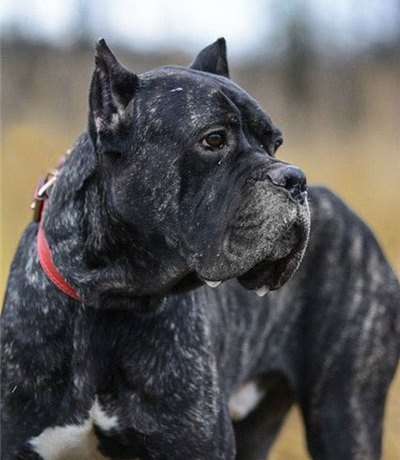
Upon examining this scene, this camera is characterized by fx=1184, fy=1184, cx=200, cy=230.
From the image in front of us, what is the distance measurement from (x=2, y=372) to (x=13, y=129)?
9519 mm

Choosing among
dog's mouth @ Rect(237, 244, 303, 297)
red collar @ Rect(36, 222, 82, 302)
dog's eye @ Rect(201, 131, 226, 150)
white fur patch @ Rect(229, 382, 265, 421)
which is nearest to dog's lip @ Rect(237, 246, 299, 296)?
dog's mouth @ Rect(237, 244, 303, 297)

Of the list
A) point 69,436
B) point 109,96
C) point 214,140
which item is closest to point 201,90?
point 214,140

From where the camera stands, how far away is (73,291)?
12.4 feet

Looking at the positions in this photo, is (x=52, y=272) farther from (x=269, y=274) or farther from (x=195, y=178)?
(x=269, y=274)

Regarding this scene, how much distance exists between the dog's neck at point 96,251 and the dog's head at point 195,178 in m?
0.03

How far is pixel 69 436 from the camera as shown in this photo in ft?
12.4

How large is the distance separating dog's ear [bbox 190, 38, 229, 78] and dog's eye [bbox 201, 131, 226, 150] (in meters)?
0.61

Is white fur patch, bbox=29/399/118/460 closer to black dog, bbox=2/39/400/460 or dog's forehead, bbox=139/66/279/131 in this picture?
black dog, bbox=2/39/400/460

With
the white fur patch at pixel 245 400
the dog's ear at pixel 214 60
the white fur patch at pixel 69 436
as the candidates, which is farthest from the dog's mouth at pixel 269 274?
the white fur patch at pixel 245 400

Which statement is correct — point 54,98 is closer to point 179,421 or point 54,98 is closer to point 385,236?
point 385,236

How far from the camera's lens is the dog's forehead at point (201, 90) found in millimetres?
3627

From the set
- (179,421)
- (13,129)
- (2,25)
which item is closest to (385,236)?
(13,129)

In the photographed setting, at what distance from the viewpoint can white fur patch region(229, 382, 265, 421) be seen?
4.69 meters

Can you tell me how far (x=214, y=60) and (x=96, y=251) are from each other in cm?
86
